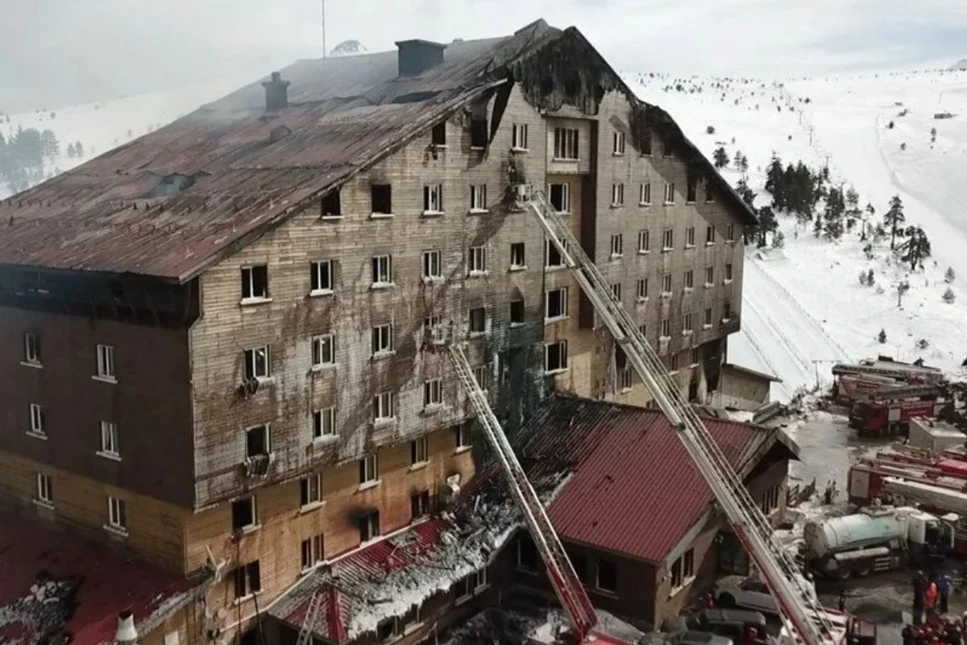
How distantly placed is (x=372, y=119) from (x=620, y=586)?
16252mm

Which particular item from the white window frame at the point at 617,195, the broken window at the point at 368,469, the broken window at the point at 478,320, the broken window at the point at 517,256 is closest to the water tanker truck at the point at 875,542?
the broken window at the point at 478,320

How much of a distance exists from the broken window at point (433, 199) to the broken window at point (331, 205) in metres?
3.57

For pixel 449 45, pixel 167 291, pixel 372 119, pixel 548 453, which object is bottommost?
pixel 548 453

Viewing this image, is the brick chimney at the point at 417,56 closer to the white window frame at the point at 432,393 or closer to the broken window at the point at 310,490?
the white window frame at the point at 432,393

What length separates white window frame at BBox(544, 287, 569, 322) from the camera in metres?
33.5

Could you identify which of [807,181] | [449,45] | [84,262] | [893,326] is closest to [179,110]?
[449,45]

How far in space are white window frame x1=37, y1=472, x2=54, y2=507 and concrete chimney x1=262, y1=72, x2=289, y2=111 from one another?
16.3 metres

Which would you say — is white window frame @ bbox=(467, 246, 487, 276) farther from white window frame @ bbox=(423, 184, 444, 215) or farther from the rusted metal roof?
the rusted metal roof

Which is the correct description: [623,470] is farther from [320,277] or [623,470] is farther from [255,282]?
[255,282]

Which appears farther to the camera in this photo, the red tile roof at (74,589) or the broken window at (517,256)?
the broken window at (517,256)

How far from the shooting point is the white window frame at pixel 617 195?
120 feet

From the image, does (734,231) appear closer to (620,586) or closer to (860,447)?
(860,447)

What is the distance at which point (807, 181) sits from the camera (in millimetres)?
101562

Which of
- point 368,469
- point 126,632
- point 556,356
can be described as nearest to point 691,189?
point 556,356
